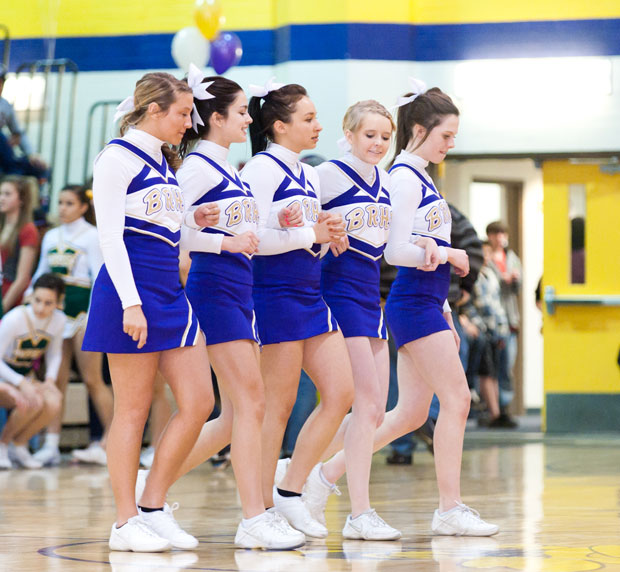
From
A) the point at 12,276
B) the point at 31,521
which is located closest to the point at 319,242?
the point at 31,521

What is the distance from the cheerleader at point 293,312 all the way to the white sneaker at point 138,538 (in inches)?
18.0

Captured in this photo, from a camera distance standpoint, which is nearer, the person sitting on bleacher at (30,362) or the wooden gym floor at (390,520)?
the wooden gym floor at (390,520)

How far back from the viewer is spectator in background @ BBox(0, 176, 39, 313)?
7.65m

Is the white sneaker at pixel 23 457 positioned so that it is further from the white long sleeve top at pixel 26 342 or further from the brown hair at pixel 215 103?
the brown hair at pixel 215 103

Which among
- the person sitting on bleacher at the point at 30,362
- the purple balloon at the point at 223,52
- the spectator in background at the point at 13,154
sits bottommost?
the person sitting on bleacher at the point at 30,362

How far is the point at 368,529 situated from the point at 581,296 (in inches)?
210

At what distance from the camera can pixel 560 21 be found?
8.82 meters

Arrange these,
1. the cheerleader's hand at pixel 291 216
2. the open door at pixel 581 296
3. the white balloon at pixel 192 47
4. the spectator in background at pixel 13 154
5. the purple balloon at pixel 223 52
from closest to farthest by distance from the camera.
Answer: the cheerleader's hand at pixel 291 216 < the white balloon at pixel 192 47 < the purple balloon at pixel 223 52 < the spectator in background at pixel 13 154 < the open door at pixel 581 296

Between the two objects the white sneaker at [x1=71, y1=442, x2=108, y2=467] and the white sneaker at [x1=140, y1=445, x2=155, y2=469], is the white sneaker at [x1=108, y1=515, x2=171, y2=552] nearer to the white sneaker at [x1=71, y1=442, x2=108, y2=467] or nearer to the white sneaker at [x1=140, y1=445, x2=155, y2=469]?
the white sneaker at [x1=140, y1=445, x2=155, y2=469]

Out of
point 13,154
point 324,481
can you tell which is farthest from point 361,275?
point 13,154

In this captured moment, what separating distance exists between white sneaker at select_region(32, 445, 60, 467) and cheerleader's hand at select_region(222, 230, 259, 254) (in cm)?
368

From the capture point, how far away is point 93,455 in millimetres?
7086

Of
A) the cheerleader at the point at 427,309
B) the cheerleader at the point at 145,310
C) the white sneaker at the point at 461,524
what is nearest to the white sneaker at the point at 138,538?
the cheerleader at the point at 145,310

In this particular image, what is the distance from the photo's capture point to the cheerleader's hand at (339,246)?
4.00 m
